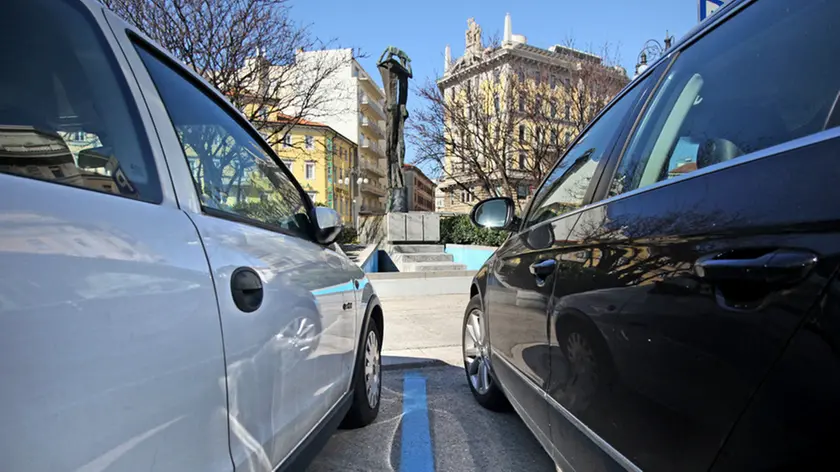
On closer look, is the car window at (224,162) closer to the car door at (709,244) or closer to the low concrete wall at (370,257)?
the car door at (709,244)

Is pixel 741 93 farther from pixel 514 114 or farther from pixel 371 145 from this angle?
pixel 371 145

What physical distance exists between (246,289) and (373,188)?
199 feet

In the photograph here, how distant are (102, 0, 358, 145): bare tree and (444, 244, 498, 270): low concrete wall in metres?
6.37

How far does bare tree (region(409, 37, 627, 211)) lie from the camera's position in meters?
15.5

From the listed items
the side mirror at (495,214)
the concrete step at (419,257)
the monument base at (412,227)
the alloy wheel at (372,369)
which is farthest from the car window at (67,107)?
the monument base at (412,227)

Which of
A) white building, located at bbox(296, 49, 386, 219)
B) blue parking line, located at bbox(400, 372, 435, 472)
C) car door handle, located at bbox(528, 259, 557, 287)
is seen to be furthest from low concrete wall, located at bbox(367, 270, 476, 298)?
white building, located at bbox(296, 49, 386, 219)

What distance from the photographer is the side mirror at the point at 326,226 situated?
223cm

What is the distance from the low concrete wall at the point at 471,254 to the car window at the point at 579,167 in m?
Result: 10.3

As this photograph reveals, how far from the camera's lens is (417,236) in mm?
13977

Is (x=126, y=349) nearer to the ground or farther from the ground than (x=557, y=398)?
farther from the ground

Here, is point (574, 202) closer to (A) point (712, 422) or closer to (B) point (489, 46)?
(A) point (712, 422)

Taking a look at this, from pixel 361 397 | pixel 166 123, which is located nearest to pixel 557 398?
pixel 361 397

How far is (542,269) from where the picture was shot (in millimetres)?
1912

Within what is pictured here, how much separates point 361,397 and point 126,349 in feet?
6.49
